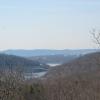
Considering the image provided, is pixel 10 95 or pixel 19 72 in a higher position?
pixel 19 72

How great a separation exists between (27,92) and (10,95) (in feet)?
15.5

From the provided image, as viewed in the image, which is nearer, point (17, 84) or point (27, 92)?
point (17, 84)

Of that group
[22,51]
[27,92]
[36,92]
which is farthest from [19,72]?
[22,51]

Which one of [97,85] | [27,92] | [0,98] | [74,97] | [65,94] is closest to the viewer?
[0,98]

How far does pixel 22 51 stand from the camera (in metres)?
176

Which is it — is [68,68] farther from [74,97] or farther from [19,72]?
[19,72]

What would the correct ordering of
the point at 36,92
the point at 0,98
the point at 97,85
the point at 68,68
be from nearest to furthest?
the point at 0,98
the point at 36,92
the point at 97,85
the point at 68,68

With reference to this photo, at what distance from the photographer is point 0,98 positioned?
9.89 m

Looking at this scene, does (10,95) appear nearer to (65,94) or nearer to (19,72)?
(19,72)

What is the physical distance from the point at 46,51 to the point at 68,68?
12148cm

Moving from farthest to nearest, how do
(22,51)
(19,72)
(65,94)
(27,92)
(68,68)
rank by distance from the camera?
(22,51) → (68,68) → (65,94) → (27,92) → (19,72)

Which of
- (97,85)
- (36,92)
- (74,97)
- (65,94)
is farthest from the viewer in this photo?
(97,85)

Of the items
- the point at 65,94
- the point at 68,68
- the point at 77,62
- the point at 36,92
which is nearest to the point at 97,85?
the point at 65,94

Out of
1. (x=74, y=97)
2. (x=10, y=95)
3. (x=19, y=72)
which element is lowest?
(x=74, y=97)
